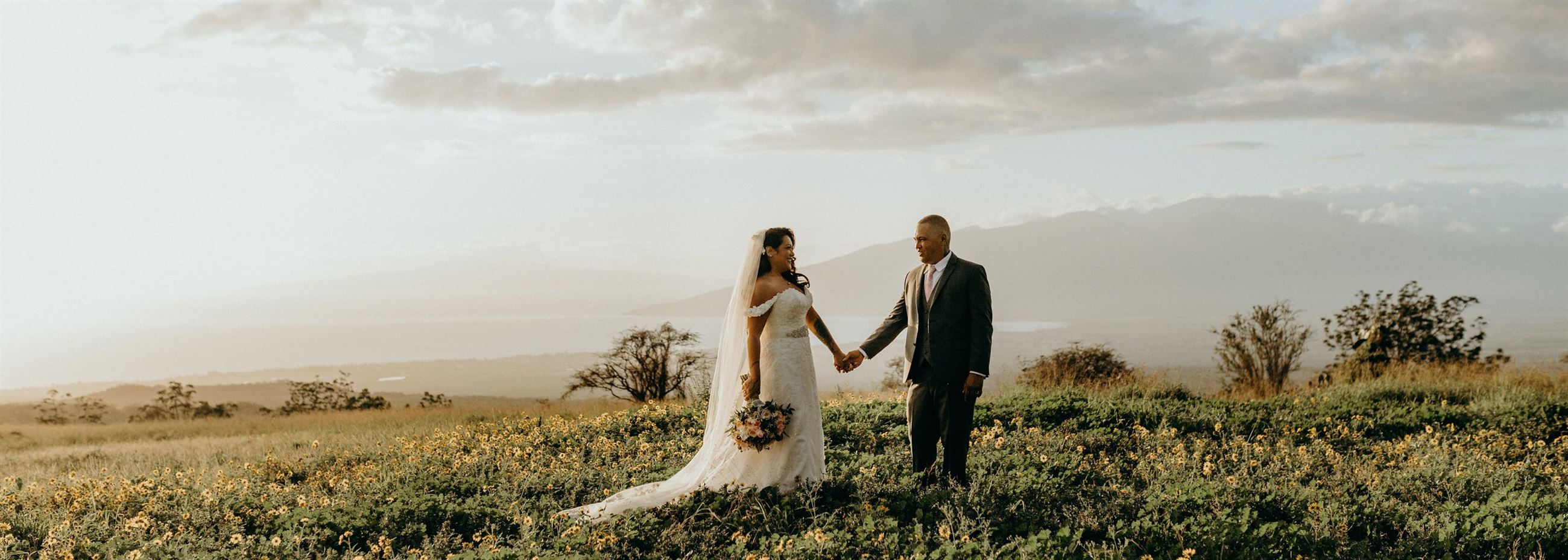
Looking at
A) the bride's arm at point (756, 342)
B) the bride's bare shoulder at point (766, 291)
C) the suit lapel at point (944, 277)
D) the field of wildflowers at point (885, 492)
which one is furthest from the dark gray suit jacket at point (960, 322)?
the bride's arm at point (756, 342)

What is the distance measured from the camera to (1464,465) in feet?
32.0

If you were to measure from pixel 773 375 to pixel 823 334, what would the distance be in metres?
0.68

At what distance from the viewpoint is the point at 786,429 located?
7.80 metres

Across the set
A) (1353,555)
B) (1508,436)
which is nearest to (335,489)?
(1353,555)

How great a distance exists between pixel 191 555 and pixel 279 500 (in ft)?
6.34

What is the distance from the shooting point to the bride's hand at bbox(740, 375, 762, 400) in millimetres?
7789

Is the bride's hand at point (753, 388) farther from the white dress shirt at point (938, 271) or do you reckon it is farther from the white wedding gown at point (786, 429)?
the white dress shirt at point (938, 271)

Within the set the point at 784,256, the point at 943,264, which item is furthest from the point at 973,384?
the point at 784,256

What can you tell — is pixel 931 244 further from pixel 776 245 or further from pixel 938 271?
pixel 776 245

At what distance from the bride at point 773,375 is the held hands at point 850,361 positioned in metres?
0.36

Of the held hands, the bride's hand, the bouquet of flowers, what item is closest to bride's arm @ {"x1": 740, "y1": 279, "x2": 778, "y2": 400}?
the bride's hand

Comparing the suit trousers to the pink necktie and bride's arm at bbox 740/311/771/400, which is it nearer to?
the pink necktie

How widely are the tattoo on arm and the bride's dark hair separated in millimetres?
382

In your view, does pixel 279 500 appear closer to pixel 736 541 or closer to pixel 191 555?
pixel 191 555
